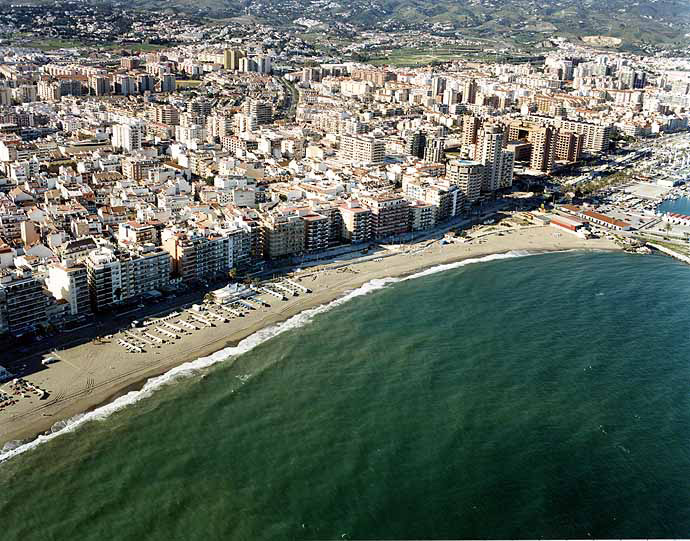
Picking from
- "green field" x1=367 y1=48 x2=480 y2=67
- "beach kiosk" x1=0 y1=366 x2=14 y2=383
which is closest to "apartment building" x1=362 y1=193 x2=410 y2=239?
"beach kiosk" x1=0 y1=366 x2=14 y2=383

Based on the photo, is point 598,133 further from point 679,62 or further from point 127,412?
point 679,62

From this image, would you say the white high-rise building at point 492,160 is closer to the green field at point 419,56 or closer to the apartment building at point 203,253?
the apartment building at point 203,253

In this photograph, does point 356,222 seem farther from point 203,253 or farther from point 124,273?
point 124,273

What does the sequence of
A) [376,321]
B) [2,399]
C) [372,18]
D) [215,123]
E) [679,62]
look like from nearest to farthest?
[2,399] → [376,321] → [215,123] → [679,62] → [372,18]

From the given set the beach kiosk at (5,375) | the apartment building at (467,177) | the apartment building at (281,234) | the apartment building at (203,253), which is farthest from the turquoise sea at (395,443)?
the apartment building at (467,177)

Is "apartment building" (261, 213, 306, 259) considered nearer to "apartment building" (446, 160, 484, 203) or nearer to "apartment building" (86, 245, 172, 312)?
"apartment building" (86, 245, 172, 312)

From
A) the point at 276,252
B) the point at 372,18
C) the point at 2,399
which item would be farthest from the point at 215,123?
the point at 372,18
